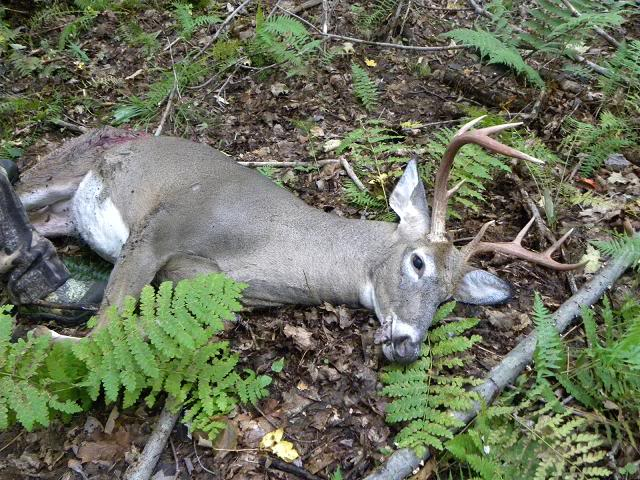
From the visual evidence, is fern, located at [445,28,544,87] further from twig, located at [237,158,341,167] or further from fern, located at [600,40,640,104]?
twig, located at [237,158,341,167]

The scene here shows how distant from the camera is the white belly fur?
16.0 feet

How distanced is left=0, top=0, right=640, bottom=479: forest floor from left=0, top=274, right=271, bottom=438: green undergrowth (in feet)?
0.82

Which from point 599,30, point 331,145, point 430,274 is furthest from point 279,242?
point 599,30

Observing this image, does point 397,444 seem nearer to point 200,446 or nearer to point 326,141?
point 200,446

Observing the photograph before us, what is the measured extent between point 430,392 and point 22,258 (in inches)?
124

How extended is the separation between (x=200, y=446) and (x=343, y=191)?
276cm

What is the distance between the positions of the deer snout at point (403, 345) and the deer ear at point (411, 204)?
82 centimetres

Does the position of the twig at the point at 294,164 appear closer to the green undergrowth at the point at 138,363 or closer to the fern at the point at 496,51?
the fern at the point at 496,51

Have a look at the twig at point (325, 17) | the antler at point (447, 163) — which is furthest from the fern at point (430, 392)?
the twig at point (325, 17)

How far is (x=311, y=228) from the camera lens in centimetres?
446

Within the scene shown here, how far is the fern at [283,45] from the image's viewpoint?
21.5 feet

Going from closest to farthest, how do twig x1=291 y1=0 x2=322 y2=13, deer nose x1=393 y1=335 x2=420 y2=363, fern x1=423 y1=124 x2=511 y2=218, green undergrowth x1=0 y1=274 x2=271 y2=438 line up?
green undergrowth x1=0 y1=274 x2=271 y2=438 → deer nose x1=393 y1=335 x2=420 y2=363 → fern x1=423 y1=124 x2=511 y2=218 → twig x1=291 y1=0 x2=322 y2=13

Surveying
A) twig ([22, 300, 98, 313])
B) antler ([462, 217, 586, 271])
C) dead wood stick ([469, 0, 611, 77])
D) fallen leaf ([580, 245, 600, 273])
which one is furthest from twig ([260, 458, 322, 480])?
dead wood stick ([469, 0, 611, 77])

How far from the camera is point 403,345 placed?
144 inches
